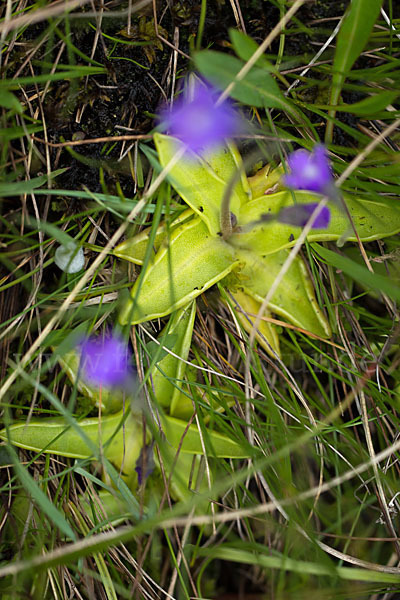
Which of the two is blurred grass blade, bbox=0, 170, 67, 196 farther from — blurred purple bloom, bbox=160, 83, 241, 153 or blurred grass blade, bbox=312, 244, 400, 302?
blurred grass blade, bbox=312, 244, 400, 302

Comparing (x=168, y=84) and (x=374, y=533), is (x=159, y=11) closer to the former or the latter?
(x=168, y=84)

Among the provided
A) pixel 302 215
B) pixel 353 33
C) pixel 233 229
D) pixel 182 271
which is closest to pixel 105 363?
pixel 182 271

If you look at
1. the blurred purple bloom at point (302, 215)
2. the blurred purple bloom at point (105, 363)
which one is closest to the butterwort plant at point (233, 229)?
the blurred purple bloom at point (302, 215)

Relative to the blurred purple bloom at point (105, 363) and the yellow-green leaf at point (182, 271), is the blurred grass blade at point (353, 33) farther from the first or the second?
the blurred purple bloom at point (105, 363)

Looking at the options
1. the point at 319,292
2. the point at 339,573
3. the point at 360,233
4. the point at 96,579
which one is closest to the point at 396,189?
the point at 360,233

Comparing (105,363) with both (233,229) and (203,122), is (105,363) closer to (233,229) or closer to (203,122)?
(233,229)

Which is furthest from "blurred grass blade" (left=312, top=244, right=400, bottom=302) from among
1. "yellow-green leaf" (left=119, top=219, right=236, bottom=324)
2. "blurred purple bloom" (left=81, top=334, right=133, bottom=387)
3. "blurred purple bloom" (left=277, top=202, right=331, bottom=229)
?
"blurred purple bloom" (left=81, top=334, right=133, bottom=387)
